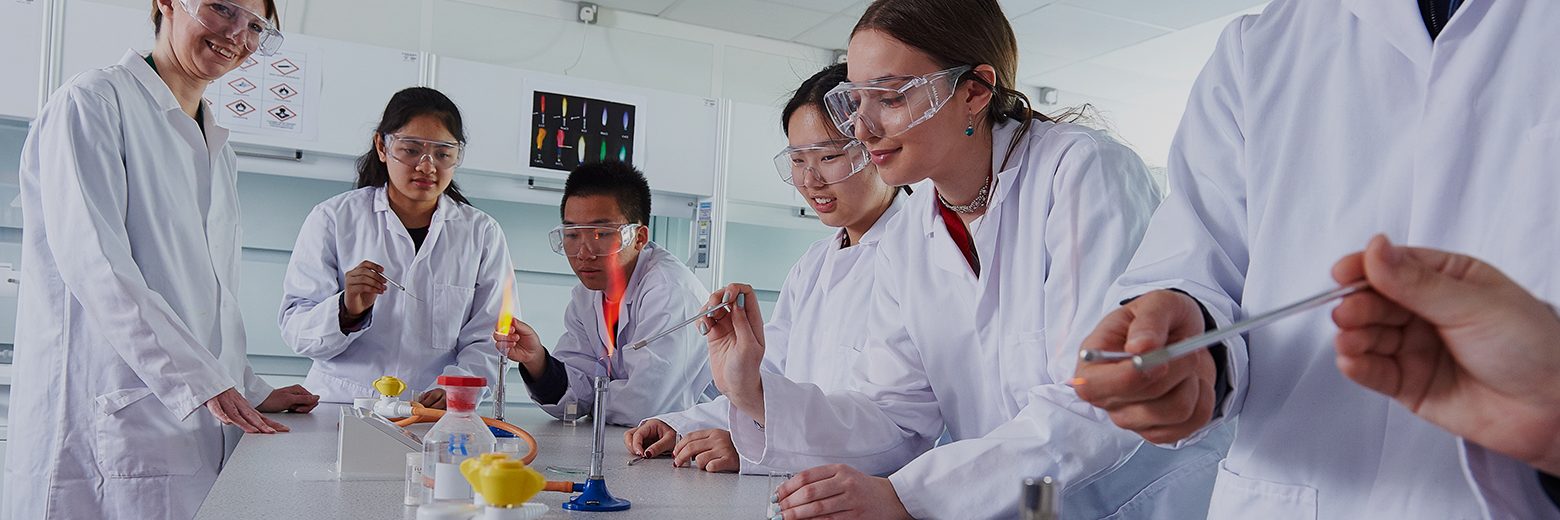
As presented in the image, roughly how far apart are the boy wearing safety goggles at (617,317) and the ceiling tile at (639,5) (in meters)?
2.49

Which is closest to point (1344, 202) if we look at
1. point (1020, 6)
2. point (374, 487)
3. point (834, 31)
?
point (374, 487)

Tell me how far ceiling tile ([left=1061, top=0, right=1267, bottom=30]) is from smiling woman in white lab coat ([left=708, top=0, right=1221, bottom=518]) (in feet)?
11.5

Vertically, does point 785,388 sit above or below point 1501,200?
below

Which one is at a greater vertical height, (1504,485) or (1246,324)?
(1246,324)

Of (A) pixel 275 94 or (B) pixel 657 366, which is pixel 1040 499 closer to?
(B) pixel 657 366

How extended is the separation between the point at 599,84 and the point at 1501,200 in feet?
14.0

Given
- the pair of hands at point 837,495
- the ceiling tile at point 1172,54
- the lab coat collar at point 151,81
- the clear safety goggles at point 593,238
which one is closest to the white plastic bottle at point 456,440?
the pair of hands at point 837,495

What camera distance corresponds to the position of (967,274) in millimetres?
1688

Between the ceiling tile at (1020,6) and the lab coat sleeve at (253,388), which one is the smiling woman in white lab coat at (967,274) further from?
the ceiling tile at (1020,6)

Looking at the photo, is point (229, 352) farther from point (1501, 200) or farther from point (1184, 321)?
point (1501, 200)

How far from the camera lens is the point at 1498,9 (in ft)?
2.96

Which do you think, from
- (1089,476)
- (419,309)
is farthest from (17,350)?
(1089,476)

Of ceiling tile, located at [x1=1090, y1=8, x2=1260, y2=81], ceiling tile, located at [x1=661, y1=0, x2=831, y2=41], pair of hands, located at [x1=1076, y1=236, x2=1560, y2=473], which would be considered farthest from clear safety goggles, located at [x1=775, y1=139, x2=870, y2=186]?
ceiling tile, located at [x1=1090, y1=8, x2=1260, y2=81]

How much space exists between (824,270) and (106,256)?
57.5 inches
